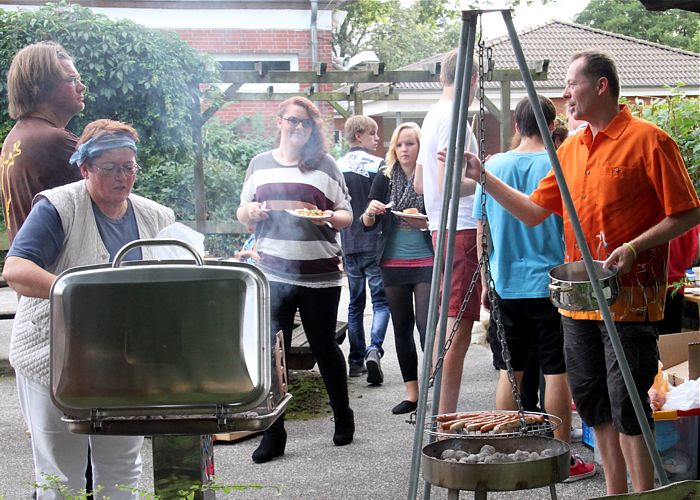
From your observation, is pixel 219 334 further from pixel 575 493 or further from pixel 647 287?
pixel 575 493

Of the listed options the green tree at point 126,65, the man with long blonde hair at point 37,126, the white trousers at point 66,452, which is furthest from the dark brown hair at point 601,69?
the green tree at point 126,65

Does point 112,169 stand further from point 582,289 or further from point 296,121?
point 296,121

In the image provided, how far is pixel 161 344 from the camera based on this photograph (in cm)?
193

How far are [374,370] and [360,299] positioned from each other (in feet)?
2.09

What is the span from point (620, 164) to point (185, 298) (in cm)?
188

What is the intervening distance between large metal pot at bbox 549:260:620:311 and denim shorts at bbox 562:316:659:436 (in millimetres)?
150

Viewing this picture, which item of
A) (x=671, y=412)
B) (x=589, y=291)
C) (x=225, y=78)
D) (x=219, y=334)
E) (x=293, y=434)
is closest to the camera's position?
(x=219, y=334)

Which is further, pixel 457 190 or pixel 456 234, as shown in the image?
pixel 456 234

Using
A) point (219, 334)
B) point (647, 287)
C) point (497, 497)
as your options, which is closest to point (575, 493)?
point (497, 497)

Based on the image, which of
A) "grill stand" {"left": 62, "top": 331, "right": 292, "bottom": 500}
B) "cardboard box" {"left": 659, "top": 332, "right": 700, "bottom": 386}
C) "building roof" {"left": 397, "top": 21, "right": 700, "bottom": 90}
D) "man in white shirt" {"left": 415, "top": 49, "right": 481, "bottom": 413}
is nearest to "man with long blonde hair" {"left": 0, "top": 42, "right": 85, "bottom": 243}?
"grill stand" {"left": 62, "top": 331, "right": 292, "bottom": 500}

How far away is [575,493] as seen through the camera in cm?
411

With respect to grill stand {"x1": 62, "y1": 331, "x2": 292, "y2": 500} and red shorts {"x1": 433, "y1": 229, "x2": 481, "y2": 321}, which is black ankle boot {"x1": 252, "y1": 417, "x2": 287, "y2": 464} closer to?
red shorts {"x1": 433, "y1": 229, "x2": 481, "y2": 321}

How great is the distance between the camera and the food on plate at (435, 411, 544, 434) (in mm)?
3074

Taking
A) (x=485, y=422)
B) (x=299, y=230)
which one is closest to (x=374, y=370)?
(x=299, y=230)
